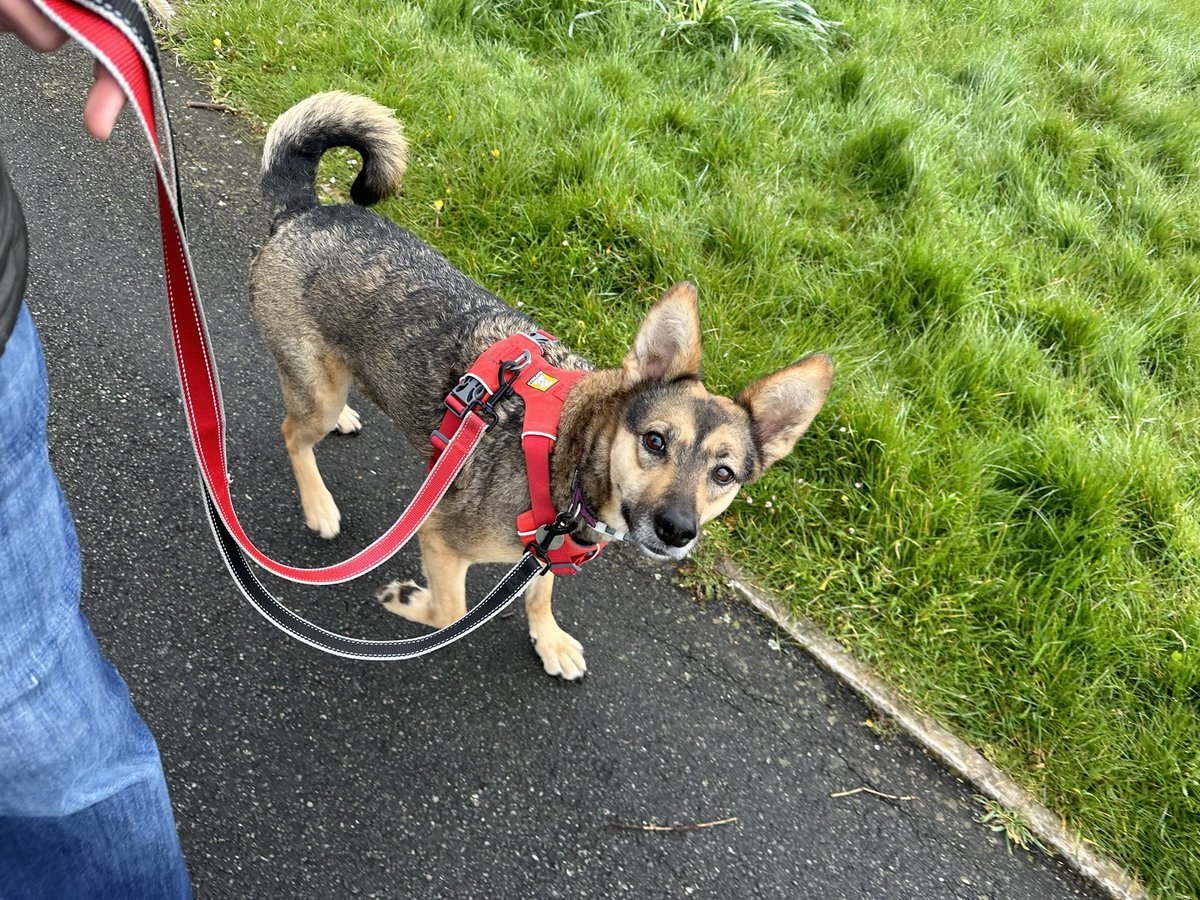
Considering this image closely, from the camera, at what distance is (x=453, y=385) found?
105 inches

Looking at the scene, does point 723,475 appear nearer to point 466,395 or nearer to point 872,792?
point 466,395

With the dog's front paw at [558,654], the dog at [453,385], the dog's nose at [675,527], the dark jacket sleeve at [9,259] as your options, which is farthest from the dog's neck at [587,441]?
the dark jacket sleeve at [9,259]

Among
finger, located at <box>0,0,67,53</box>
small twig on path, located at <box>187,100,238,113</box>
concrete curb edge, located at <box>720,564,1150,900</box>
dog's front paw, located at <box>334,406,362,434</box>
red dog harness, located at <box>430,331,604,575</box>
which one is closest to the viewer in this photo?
finger, located at <box>0,0,67,53</box>

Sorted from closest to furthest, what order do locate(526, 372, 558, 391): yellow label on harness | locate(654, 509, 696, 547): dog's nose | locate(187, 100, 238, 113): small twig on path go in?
locate(654, 509, 696, 547): dog's nose
locate(526, 372, 558, 391): yellow label on harness
locate(187, 100, 238, 113): small twig on path

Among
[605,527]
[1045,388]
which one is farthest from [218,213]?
[1045,388]

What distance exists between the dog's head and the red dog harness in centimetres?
19

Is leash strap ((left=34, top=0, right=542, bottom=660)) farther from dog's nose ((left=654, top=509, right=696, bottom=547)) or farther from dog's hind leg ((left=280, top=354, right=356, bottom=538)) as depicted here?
dog's hind leg ((left=280, top=354, right=356, bottom=538))

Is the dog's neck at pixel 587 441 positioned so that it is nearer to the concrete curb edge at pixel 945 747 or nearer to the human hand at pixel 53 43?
the concrete curb edge at pixel 945 747

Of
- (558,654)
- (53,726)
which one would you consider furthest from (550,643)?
(53,726)

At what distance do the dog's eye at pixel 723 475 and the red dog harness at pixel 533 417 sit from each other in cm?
45

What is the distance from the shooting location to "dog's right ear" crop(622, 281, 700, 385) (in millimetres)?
2379

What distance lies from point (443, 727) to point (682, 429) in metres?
1.32

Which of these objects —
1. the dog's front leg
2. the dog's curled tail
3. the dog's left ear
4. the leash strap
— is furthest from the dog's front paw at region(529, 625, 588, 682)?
the dog's curled tail

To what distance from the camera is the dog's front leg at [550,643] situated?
9.30ft
